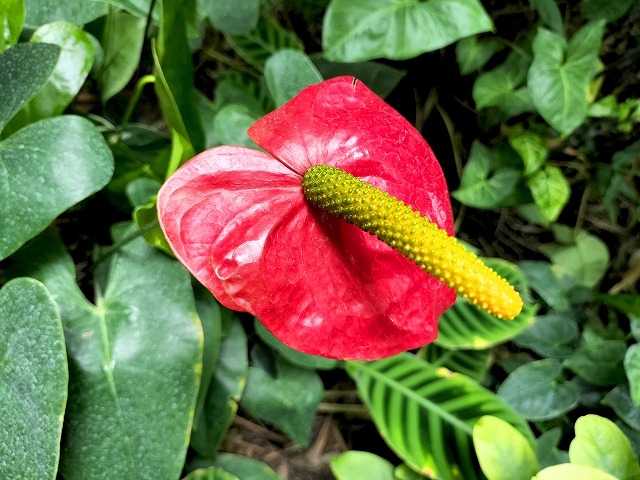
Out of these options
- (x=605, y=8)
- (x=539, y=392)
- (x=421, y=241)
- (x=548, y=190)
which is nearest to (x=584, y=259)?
(x=548, y=190)

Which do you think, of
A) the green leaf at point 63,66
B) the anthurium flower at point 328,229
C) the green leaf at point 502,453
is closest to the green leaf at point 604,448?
the green leaf at point 502,453

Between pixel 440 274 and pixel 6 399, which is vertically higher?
pixel 440 274

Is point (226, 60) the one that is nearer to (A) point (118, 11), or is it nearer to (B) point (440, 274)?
(A) point (118, 11)

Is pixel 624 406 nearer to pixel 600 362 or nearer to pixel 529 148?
pixel 600 362

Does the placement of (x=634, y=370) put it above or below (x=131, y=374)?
below

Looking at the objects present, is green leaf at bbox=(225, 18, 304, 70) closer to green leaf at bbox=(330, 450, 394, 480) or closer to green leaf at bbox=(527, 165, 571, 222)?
green leaf at bbox=(527, 165, 571, 222)

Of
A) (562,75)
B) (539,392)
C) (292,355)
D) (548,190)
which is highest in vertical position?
(562,75)

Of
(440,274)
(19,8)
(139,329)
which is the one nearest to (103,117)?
(19,8)
